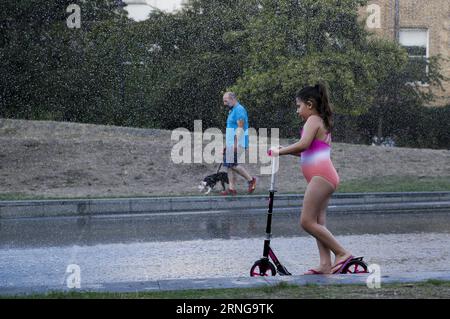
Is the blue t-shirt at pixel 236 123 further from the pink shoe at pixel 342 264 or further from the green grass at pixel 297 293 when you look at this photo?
the green grass at pixel 297 293

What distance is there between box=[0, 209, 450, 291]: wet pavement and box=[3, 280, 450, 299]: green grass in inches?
29.3

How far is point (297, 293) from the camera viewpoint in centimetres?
645

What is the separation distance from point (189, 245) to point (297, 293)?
404 cm

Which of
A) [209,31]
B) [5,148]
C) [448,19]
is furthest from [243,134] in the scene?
[448,19]

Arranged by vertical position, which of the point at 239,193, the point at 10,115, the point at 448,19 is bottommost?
the point at 239,193

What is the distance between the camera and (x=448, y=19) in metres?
33.9

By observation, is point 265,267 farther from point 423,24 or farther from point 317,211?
point 423,24

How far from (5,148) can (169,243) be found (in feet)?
28.1

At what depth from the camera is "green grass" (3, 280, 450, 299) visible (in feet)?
20.7

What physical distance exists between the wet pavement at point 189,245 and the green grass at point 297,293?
745 millimetres

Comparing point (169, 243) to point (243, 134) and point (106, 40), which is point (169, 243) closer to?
point (243, 134)

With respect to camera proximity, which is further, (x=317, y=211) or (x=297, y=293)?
(x=317, y=211)

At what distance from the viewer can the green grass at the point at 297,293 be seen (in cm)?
631

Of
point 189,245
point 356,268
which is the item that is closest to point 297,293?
point 356,268
